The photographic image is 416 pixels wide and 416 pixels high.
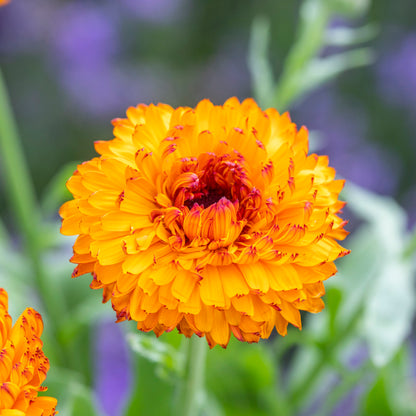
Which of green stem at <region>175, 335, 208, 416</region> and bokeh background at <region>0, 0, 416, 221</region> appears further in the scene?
bokeh background at <region>0, 0, 416, 221</region>

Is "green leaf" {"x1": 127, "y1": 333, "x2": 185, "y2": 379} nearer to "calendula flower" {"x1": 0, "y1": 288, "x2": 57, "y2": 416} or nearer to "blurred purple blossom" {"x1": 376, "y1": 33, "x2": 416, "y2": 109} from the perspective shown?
"calendula flower" {"x1": 0, "y1": 288, "x2": 57, "y2": 416}

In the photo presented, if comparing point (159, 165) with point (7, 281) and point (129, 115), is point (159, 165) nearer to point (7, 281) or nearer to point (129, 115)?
point (129, 115)

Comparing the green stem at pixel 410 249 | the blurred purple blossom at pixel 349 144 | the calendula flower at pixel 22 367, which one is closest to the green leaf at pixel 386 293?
the green stem at pixel 410 249

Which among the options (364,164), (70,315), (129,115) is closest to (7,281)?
(70,315)

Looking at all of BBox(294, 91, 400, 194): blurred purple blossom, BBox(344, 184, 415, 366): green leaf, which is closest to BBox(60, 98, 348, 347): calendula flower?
BBox(344, 184, 415, 366): green leaf

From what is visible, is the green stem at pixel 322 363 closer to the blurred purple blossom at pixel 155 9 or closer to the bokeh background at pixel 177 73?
the bokeh background at pixel 177 73

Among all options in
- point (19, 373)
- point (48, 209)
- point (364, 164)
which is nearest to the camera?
point (19, 373)
